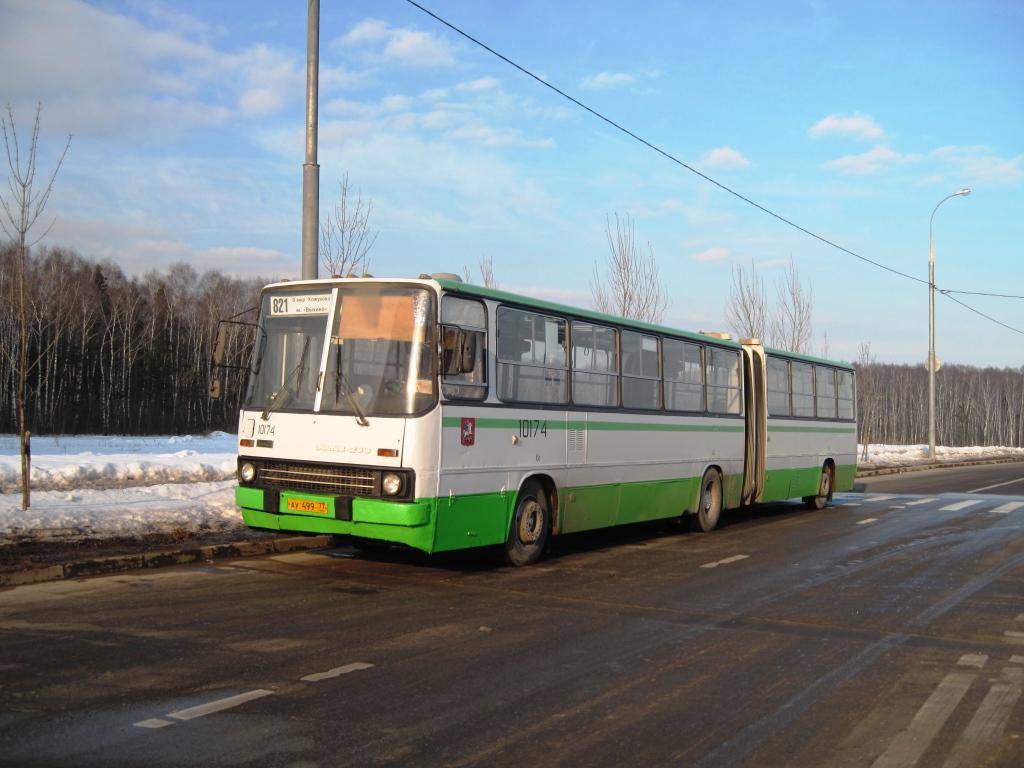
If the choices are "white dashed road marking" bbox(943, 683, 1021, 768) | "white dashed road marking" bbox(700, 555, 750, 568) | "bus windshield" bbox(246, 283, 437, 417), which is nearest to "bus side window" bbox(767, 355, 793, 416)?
"white dashed road marking" bbox(700, 555, 750, 568)

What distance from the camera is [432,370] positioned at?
32.2ft

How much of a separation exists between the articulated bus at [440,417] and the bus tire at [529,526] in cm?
2

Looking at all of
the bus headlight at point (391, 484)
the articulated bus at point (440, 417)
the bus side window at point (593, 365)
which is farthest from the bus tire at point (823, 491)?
the bus headlight at point (391, 484)

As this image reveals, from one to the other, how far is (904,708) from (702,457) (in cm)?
1001

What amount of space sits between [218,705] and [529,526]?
6.27 meters

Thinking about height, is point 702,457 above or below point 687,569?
above

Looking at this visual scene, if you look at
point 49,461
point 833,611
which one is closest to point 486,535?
point 833,611

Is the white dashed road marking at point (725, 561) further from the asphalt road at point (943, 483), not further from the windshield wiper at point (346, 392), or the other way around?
the asphalt road at point (943, 483)

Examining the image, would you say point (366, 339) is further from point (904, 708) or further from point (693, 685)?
point (904, 708)

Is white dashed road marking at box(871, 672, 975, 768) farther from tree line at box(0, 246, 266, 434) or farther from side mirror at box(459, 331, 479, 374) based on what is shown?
tree line at box(0, 246, 266, 434)

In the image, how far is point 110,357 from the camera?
72.1 meters

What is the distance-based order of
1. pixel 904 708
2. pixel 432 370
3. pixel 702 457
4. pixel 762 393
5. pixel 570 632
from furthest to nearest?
pixel 762 393, pixel 702 457, pixel 432 370, pixel 570 632, pixel 904 708

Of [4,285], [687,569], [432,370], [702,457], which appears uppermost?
[4,285]

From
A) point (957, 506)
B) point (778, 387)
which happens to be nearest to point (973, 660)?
point (778, 387)
